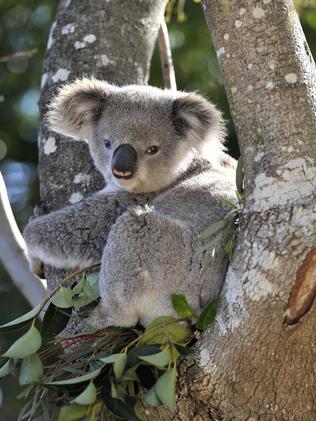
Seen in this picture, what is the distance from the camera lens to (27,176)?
858cm

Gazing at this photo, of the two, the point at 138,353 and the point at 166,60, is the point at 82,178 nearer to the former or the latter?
the point at 166,60

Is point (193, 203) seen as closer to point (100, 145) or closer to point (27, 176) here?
point (100, 145)

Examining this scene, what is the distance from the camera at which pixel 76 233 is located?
4.53m

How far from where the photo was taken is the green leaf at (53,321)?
3.96 meters

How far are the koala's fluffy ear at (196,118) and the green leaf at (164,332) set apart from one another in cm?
151

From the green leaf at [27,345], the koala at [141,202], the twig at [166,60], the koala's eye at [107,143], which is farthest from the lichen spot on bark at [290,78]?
the twig at [166,60]

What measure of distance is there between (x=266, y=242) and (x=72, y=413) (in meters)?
1.12

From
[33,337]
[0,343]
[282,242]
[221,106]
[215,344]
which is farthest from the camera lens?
[221,106]

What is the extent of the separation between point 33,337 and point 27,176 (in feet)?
16.9

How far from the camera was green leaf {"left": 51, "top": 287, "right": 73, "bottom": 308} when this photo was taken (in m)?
3.81

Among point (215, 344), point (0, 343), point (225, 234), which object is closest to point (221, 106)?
point (0, 343)

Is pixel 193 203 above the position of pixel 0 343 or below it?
above

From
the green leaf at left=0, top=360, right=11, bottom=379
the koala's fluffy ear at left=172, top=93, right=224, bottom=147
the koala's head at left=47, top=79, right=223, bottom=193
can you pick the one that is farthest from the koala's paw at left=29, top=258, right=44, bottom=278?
the koala's fluffy ear at left=172, top=93, right=224, bottom=147

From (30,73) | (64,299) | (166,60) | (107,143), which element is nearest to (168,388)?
(64,299)
